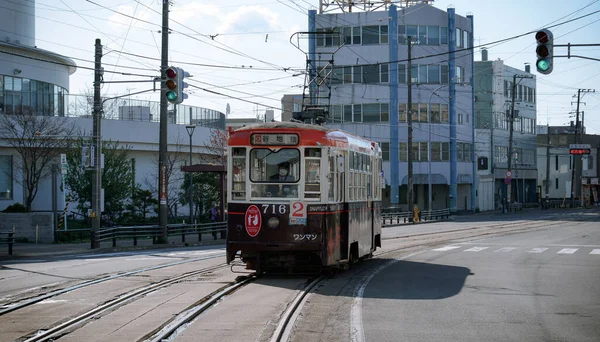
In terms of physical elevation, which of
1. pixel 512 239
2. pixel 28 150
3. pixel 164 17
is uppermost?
pixel 164 17

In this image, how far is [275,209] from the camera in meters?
17.5

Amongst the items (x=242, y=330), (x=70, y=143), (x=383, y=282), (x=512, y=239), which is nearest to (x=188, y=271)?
(x=383, y=282)

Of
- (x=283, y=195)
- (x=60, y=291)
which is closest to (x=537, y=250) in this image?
(x=283, y=195)

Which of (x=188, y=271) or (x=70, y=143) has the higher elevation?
(x=70, y=143)

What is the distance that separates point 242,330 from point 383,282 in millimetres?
7154

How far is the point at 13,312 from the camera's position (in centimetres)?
1336

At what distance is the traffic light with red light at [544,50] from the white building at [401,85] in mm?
47516

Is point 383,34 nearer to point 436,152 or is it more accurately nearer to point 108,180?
point 436,152

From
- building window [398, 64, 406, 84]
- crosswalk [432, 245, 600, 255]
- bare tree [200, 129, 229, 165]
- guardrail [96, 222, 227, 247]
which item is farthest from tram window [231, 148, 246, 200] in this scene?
building window [398, 64, 406, 84]

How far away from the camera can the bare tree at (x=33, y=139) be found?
44875 mm

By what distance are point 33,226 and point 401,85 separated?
4232cm

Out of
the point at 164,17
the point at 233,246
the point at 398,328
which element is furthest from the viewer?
the point at 164,17

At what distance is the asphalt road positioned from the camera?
→ 11.8m

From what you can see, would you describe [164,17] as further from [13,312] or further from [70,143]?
[13,312]
